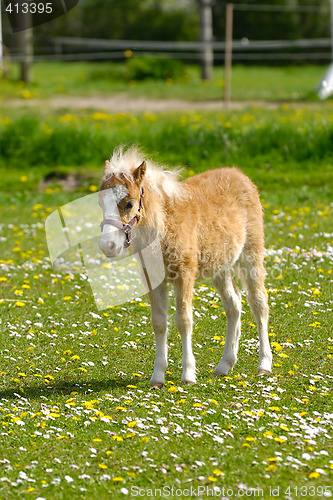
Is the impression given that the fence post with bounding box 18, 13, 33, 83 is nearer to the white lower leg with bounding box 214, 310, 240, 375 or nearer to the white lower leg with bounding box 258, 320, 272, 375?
the white lower leg with bounding box 214, 310, 240, 375

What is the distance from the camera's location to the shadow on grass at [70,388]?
258 inches

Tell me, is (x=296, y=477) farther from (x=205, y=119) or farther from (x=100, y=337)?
(x=205, y=119)

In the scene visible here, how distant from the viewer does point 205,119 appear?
1786cm

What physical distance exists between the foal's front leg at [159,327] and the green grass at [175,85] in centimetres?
1587

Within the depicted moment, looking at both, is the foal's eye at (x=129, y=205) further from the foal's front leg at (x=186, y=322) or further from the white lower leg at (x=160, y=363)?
the white lower leg at (x=160, y=363)

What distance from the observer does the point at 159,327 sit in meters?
6.69

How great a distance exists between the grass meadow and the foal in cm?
46

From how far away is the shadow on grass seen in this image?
6543 millimetres

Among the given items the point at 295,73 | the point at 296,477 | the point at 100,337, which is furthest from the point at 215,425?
the point at 295,73

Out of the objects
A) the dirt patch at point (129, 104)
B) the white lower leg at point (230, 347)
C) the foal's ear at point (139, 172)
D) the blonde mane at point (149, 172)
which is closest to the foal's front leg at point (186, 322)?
the white lower leg at point (230, 347)

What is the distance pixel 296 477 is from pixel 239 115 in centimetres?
1479

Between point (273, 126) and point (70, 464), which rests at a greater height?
point (273, 126)

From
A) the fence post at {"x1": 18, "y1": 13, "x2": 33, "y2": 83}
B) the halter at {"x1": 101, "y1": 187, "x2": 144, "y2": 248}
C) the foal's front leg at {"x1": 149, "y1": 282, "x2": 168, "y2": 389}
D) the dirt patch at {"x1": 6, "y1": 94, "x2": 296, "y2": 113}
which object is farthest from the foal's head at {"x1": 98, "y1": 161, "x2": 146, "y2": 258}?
the fence post at {"x1": 18, "y1": 13, "x2": 33, "y2": 83}

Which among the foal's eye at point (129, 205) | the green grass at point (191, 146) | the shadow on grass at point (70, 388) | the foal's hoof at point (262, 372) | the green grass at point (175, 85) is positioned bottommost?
the shadow on grass at point (70, 388)
